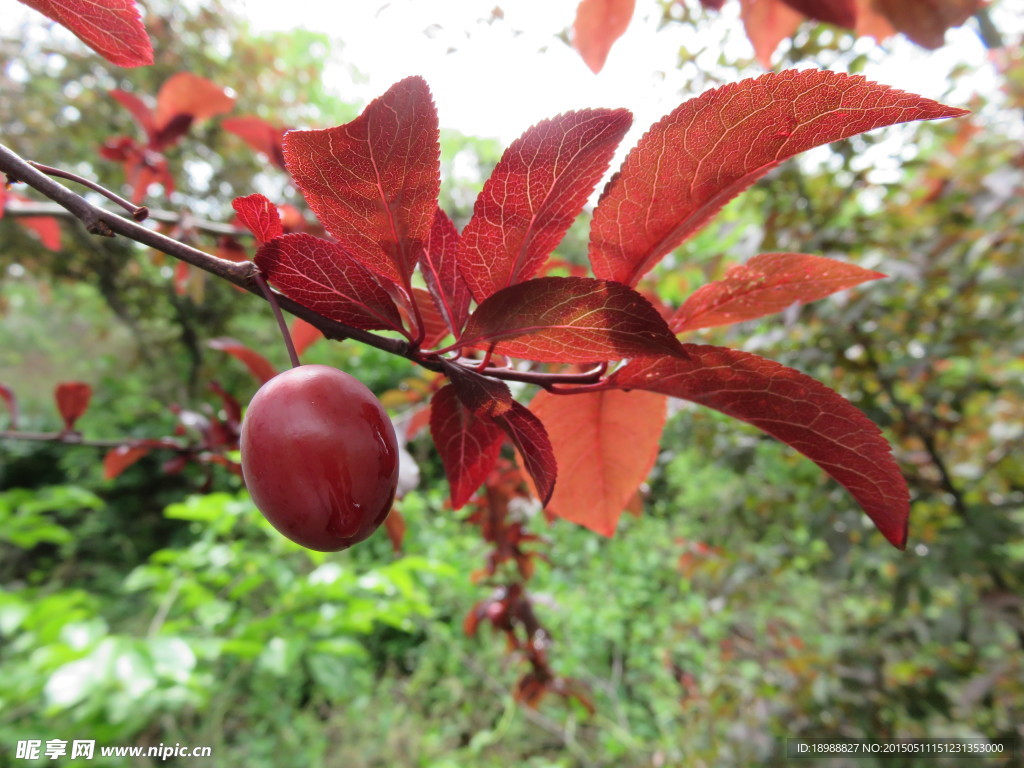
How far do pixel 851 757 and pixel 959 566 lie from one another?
54 centimetres

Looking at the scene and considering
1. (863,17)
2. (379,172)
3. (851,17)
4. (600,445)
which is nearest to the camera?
(379,172)

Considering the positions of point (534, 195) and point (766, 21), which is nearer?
point (534, 195)

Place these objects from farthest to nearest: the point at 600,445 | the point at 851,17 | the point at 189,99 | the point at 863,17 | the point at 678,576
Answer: the point at 678,576 → the point at 189,99 → the point at 863,17 → the point at 851,17 → the point at 600,445

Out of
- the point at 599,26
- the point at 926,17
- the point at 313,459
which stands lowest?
the point at 313,459

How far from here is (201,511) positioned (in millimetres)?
1404

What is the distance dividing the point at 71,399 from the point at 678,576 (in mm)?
2945

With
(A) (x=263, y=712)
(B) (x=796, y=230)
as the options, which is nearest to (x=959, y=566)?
(B) (x=796, y=230)

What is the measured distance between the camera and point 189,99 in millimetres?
871

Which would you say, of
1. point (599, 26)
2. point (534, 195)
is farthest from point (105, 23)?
point (599, 26)

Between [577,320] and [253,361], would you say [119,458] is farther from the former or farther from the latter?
[577,320]

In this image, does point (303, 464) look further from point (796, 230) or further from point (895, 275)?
point (796, 230)

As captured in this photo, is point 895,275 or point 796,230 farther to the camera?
point 796,230

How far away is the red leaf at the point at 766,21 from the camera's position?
2.38 ft

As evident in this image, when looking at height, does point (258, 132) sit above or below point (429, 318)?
above
